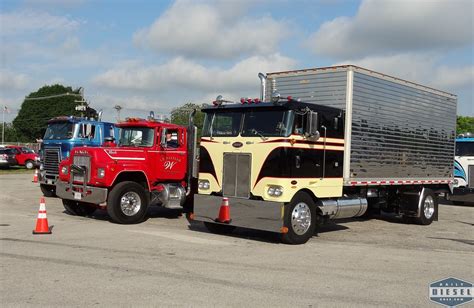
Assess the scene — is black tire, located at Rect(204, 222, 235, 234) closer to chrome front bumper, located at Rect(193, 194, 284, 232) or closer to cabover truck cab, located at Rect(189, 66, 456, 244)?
cabover truck cab, located at Rect(189, 66, 456, 244)

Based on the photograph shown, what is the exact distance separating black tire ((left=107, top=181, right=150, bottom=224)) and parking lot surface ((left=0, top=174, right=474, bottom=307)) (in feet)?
1.05

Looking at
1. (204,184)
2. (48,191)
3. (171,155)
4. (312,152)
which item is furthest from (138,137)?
(48,191)

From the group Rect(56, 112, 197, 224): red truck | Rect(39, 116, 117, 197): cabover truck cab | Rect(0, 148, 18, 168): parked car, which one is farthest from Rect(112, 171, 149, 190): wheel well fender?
Rect(0, 148, 18, 168): parked car

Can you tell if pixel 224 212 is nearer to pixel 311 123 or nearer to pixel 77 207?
pixel 311 123

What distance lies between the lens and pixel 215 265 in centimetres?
792

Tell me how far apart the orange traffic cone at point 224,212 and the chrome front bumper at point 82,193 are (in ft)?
10.4

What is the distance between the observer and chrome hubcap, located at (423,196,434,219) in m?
14.2

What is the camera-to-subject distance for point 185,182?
14062 millimetres

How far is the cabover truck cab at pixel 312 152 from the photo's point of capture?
1013 centimetres

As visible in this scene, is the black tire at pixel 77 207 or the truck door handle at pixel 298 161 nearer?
the truck door handle at pixel 298 161

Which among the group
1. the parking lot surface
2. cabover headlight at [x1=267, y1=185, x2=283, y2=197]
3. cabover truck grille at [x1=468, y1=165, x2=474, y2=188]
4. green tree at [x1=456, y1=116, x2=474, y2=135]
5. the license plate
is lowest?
the parking lot surface

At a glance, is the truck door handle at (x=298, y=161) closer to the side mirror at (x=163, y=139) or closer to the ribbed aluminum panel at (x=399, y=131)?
the ribbed aluminum panel at (x=399, y=131)

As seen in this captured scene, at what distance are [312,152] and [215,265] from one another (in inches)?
145

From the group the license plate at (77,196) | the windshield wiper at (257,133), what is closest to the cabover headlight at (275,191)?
the windshield wiper at (257,133)
